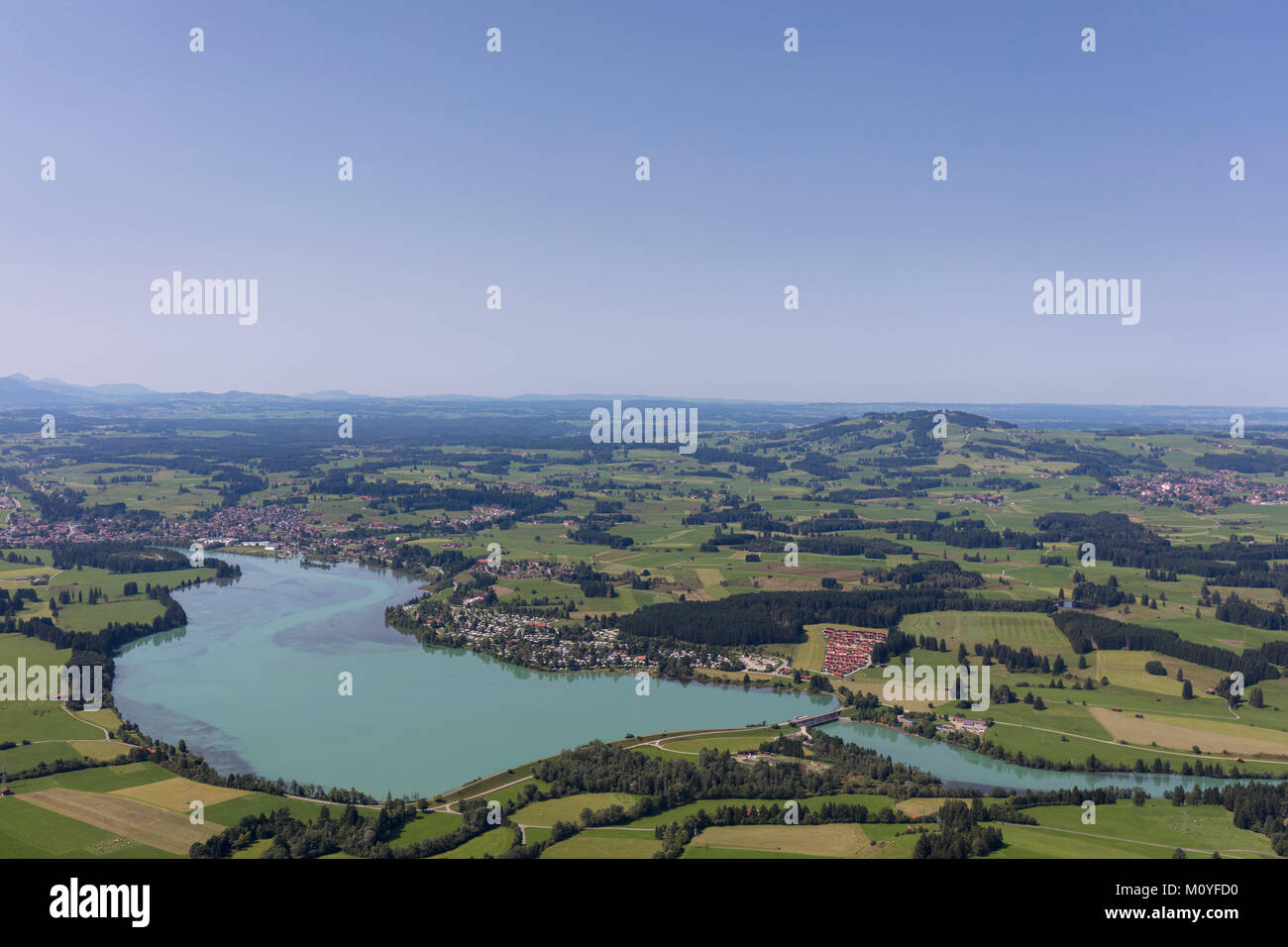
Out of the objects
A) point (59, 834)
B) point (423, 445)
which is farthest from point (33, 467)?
point (59, 834)

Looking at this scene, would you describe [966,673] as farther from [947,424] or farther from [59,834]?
[947,424]

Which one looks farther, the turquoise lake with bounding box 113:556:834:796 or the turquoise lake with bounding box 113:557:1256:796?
the turquoise lake with bounding box 113:556:834:796

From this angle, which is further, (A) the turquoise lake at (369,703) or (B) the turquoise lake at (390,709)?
(A) the turquoise lake at (369,703)

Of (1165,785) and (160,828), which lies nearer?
(160,828)

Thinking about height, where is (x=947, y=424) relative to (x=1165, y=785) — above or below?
above

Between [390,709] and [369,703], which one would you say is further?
[369,703]
